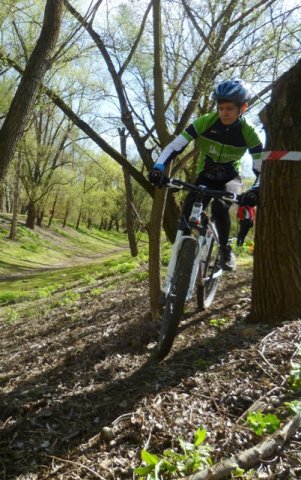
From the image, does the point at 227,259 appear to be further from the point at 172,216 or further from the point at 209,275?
the point at 172,216

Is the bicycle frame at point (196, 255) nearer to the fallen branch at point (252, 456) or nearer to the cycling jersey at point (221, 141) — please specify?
the cycling jersey at point (221, 141)

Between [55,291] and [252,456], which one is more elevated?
[252,456]

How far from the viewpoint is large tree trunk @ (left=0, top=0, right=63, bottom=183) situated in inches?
225

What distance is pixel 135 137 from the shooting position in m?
6.32

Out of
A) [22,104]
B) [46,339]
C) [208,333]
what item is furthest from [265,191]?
[46,339]

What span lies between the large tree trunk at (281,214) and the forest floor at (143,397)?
0.29 metres

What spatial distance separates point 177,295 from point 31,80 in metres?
3.75

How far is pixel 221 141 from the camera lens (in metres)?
4.74

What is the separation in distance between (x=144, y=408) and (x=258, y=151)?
295 cm

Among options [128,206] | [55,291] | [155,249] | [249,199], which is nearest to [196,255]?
[249,199]

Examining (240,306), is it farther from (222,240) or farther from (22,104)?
(22,104)

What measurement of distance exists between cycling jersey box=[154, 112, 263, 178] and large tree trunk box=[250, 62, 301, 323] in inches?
12.9

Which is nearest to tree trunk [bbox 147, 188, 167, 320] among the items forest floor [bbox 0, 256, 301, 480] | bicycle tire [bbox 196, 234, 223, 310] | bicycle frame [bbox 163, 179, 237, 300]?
forest floor [bbox 0, 256, 301, 480]

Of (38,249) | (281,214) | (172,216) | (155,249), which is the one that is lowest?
(38,249)
